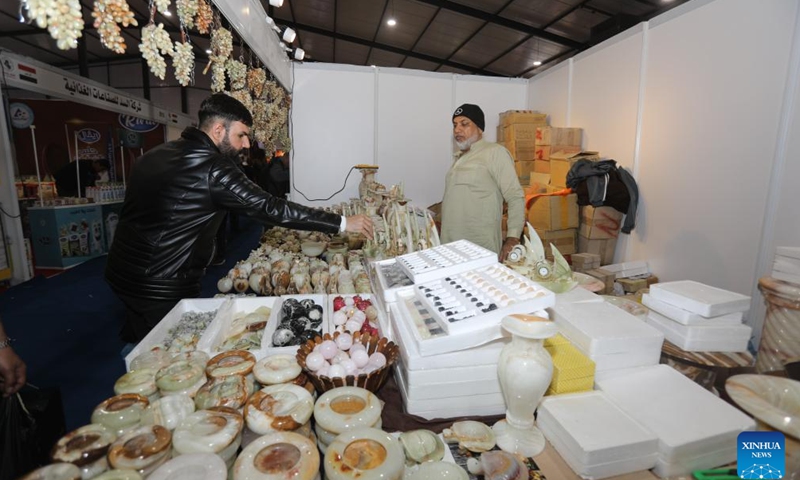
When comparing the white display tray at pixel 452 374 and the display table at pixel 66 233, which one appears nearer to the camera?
the white display tray at pixel 452 374

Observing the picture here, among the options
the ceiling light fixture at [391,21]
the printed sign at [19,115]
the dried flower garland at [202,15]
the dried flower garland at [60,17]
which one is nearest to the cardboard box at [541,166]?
the dried flower garland at [202,15]

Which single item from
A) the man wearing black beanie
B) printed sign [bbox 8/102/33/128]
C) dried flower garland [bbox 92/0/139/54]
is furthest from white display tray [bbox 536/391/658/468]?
printed sign [bbox 8/102/33/128]

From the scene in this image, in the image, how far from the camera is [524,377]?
971 mm

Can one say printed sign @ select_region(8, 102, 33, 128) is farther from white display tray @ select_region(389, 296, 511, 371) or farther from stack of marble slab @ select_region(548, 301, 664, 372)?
stack of marble slab @ select_region(548, 301, 664, 372)

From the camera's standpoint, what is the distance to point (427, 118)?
19.8 feet

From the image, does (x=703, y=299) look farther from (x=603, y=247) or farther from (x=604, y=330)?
(x=603, y=247)

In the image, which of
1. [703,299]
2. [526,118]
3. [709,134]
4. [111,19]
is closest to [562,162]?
[526,118]

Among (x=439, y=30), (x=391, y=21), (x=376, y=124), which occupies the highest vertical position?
(x=391, y=21)

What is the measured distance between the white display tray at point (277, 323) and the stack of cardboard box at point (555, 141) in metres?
4.26

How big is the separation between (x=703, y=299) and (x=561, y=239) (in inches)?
138

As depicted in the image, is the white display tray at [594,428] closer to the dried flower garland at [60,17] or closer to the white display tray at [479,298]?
the white display tray at [479,298]

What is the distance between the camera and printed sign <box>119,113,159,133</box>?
32.7 feet

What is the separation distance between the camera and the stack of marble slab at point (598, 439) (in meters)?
0.90

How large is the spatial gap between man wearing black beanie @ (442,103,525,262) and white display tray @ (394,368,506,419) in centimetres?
190
